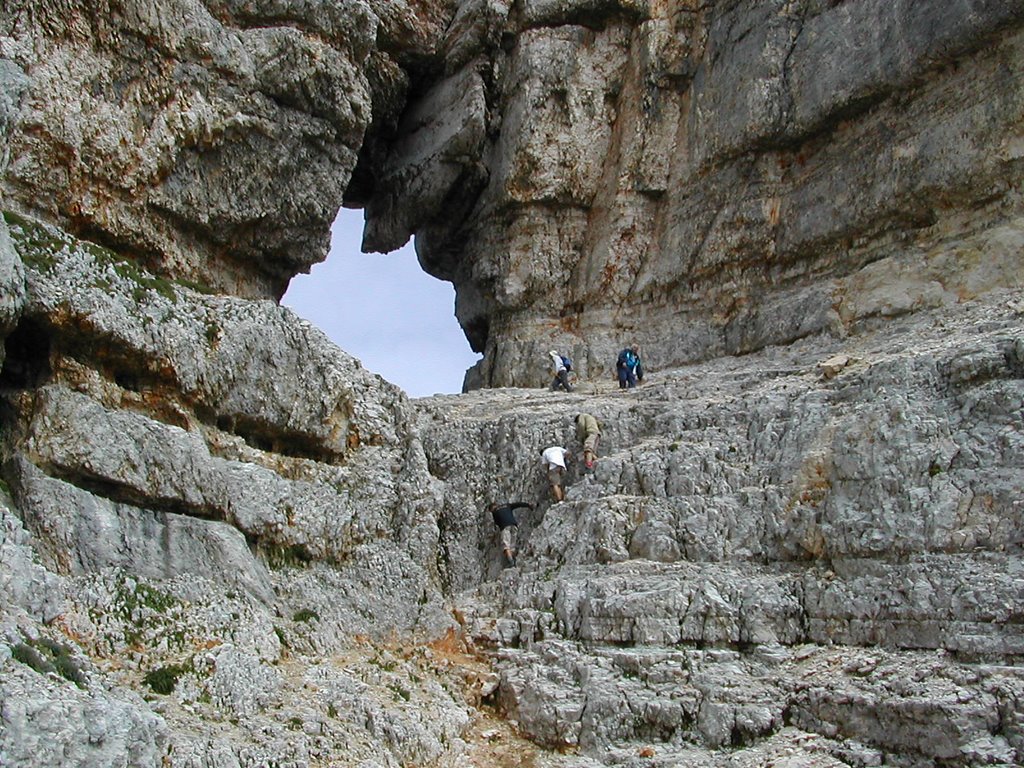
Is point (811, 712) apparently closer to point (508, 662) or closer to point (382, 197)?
point (508, 662)

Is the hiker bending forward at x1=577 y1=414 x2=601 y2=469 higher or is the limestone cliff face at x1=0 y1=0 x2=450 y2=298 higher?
the limestone cliff face at x1=0 y1=0 x2=450 y2=298

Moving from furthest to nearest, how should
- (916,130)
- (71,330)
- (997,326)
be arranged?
(916,130) → (997,326) → (71,330)

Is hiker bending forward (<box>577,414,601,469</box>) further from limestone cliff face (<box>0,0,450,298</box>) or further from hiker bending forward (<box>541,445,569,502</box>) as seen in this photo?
limestone cliff face (<box>0,0,450,298</box>)

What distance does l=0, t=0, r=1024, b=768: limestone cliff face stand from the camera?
18.3 m

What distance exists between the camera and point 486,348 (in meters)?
45.5

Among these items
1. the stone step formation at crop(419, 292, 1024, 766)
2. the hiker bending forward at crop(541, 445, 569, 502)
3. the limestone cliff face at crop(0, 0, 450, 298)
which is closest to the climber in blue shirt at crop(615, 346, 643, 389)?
the stone step formation at crop(419, 292, 1024, 766)

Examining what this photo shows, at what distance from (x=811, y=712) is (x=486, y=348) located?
2831 centimetres

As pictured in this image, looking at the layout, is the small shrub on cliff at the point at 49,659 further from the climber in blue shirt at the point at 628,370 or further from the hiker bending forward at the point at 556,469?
the climber in blue shirt at the point at 628,370

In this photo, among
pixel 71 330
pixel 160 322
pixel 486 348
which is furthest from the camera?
pixel 486 348

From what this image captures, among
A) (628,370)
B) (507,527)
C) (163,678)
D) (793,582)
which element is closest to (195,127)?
(628,370)

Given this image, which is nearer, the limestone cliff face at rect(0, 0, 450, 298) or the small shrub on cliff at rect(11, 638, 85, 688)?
the small shrub on cliff at rect(11, 638, 85, 688)

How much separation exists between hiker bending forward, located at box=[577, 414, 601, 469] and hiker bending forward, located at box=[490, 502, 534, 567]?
7.38 ft

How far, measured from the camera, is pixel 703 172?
40656mm

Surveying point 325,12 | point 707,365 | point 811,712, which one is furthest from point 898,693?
point 325,12
